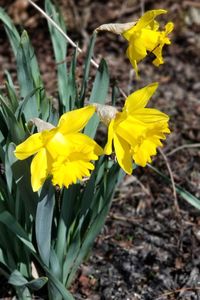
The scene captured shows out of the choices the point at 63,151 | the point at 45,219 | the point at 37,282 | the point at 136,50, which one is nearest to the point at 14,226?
the point at 45,219

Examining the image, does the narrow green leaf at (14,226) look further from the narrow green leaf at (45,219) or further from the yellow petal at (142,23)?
the yellow petal at (142,23)

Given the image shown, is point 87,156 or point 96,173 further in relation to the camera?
point 96,173

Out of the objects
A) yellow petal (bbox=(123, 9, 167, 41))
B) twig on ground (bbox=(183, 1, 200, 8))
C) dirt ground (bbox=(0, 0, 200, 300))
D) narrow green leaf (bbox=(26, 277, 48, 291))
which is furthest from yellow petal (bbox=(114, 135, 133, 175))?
twig on ground (bbox=(183, 1, 200, 8))

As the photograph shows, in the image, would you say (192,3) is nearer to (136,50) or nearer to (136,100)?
(136,50)

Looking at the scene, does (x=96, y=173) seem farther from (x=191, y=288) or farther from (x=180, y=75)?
(x=180, y=75)

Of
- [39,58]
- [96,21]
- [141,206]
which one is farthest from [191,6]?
[141,206]

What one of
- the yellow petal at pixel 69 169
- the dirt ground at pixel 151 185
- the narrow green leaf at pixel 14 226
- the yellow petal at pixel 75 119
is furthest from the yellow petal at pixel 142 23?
the dirt ground at pixel 151 185
